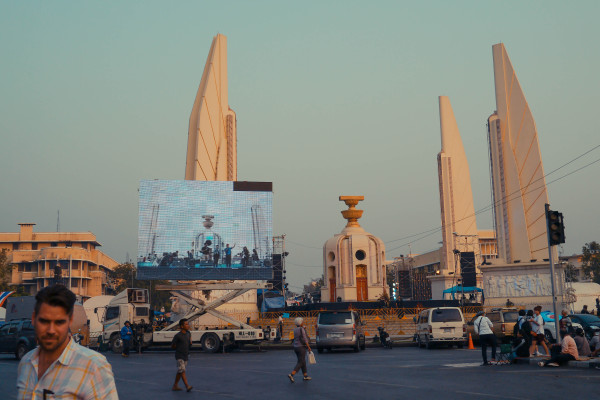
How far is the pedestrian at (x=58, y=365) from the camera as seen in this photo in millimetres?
3115

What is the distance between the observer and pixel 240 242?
3975cm

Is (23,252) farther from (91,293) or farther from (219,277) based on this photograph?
(219,277)

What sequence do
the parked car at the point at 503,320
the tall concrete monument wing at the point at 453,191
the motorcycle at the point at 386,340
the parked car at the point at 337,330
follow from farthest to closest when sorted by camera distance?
the tall concrete monument wing at the point at 453,191
the motorcycle at the point at 386,340
the parked car at the point at 503,320
the parked car at the point at 337,330

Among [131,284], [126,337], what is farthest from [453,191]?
[126,337]

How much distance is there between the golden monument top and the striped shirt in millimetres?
57904

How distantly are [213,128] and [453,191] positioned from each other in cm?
3394

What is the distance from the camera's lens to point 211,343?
28.3 m

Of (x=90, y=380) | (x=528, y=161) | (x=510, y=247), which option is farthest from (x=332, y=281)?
(x=90, y=380)

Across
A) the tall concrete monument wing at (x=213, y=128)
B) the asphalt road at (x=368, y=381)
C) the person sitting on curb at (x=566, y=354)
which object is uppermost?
the tall concrete monument wing at (x=213, y=128)

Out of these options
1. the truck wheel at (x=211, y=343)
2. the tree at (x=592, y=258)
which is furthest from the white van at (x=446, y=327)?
the tree at (x=592, y=258)

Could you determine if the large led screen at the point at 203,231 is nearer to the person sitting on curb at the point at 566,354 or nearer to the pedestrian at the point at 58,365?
the person sitting on curb at the point at 566,354

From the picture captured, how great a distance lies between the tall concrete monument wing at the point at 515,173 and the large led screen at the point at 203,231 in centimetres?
2452

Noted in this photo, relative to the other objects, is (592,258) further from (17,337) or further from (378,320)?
(17,337)

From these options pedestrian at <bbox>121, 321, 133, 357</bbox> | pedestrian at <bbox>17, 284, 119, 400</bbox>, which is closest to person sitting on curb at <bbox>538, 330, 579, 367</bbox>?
pedestrian at <bbox>17, 284, 119, 400</bbox>
